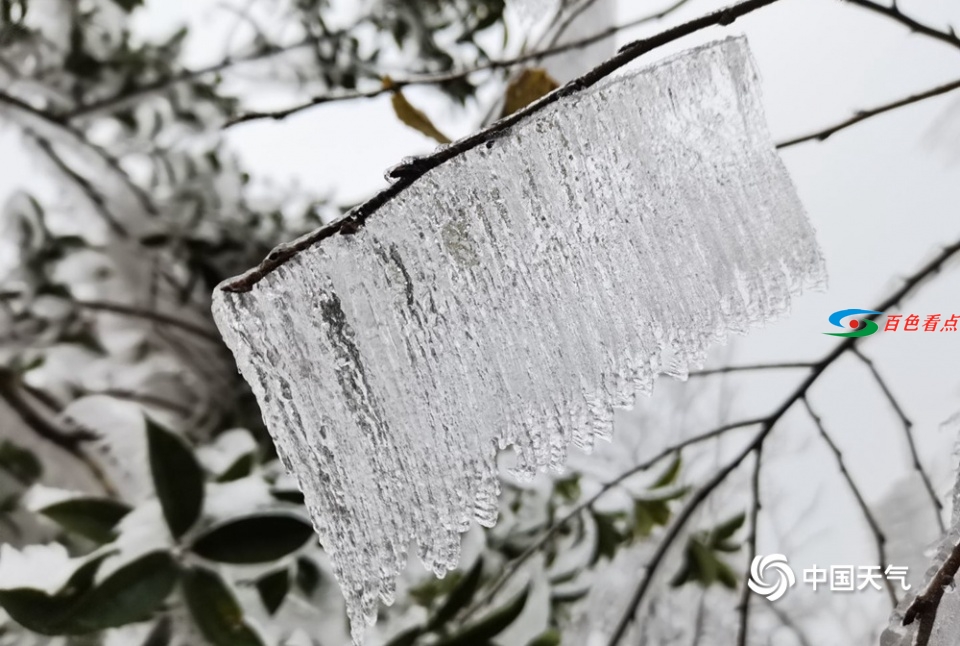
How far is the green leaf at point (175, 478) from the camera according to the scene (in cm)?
40

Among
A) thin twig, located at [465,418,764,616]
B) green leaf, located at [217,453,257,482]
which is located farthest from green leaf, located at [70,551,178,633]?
thin twig, located at [465,418,764,616]

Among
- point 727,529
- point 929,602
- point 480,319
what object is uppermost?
point 480,319

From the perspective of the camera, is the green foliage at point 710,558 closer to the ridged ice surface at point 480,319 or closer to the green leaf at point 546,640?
the green leaf at point 546,640

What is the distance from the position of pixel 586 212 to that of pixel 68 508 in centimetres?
38

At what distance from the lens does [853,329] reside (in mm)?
408

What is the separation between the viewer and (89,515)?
44 cm

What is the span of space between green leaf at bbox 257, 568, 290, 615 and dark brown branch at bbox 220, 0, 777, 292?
0.32m

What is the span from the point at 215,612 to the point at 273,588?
0.08 metres

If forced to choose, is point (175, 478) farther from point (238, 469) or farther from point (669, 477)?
point (669, 477)

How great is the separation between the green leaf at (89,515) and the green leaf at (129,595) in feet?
0.24

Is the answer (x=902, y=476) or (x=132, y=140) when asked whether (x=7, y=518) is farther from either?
(x=902, y=476)

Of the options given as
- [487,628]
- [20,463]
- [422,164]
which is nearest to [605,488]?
[487,628]

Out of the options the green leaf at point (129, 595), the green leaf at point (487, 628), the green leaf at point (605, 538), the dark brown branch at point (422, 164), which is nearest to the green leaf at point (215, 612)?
the green leaf at point (129, 595)

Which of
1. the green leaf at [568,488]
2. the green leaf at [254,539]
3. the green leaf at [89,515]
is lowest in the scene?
the green leaf at [568,488]
